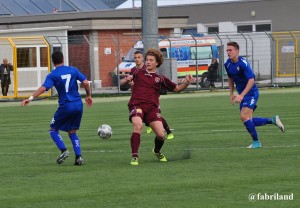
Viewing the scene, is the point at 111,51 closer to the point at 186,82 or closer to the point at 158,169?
the point at 186,82

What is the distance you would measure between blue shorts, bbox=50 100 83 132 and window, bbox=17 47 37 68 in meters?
30.4

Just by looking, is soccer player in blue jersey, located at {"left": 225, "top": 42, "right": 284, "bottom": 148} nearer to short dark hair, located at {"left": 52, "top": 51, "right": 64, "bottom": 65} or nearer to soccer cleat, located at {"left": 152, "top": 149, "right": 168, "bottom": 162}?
soccer cleat, located at {"left": 152, "top": 149, "right": 168, "bottom": 162}

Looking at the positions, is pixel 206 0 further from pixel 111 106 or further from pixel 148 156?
pixel 148 156

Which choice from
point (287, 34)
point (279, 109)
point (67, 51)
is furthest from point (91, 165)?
point (287, 34)

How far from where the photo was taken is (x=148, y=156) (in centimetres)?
1541

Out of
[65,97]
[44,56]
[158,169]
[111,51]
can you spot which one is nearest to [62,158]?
[65,97]

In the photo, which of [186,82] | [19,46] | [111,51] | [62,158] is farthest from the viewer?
[111,51]

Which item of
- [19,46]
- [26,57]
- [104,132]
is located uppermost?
[19,46]

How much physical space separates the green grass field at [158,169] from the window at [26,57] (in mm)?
20994

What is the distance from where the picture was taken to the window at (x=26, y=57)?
44688mm

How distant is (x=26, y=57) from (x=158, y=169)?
1287 inches

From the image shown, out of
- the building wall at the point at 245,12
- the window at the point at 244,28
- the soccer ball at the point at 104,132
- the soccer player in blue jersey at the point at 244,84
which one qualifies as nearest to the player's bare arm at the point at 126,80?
the soccer player in blue jersey at the point at 244,84

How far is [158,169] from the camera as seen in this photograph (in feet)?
43.5
